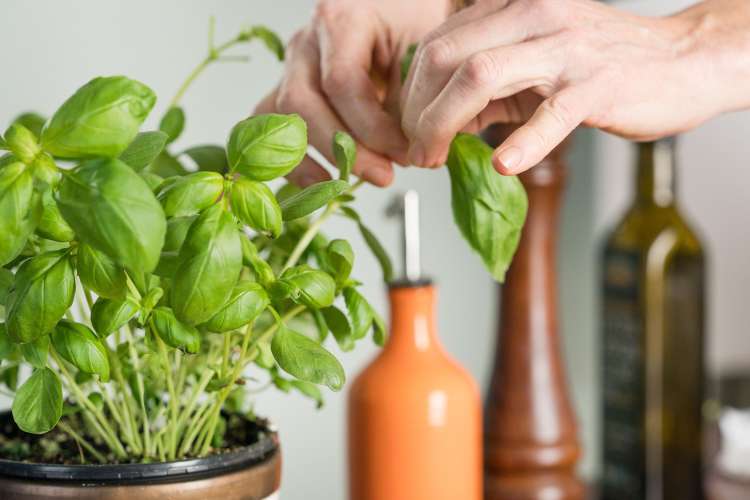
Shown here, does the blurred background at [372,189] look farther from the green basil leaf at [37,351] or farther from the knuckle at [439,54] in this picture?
the green basil leaf at [37,351]

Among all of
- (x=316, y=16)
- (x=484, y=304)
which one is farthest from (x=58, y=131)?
(x=484, y=304)

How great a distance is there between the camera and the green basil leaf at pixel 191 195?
1.60ft

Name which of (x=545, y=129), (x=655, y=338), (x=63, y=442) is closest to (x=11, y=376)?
(x=63, y=442)

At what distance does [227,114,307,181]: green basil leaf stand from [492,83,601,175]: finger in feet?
0.44

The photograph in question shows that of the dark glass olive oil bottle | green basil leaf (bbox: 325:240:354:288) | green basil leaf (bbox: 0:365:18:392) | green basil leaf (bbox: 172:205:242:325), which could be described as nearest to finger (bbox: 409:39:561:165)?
green basil leaf (bbox: 325:240:354:288)

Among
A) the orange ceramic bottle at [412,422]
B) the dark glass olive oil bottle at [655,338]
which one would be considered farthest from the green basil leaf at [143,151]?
the dark glass olive oil bottle at [655,338]

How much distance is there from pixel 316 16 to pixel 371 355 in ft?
1.96

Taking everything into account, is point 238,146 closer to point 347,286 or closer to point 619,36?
point 347,286

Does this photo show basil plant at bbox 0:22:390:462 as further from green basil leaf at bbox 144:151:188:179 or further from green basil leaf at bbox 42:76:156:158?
green basil leaf at bbox 144:151:188:179

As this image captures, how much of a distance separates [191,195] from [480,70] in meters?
0.22

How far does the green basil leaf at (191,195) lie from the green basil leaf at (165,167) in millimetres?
215

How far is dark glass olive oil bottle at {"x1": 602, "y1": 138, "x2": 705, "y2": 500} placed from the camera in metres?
1.23

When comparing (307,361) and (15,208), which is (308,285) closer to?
(307,361)

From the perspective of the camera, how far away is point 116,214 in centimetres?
41
